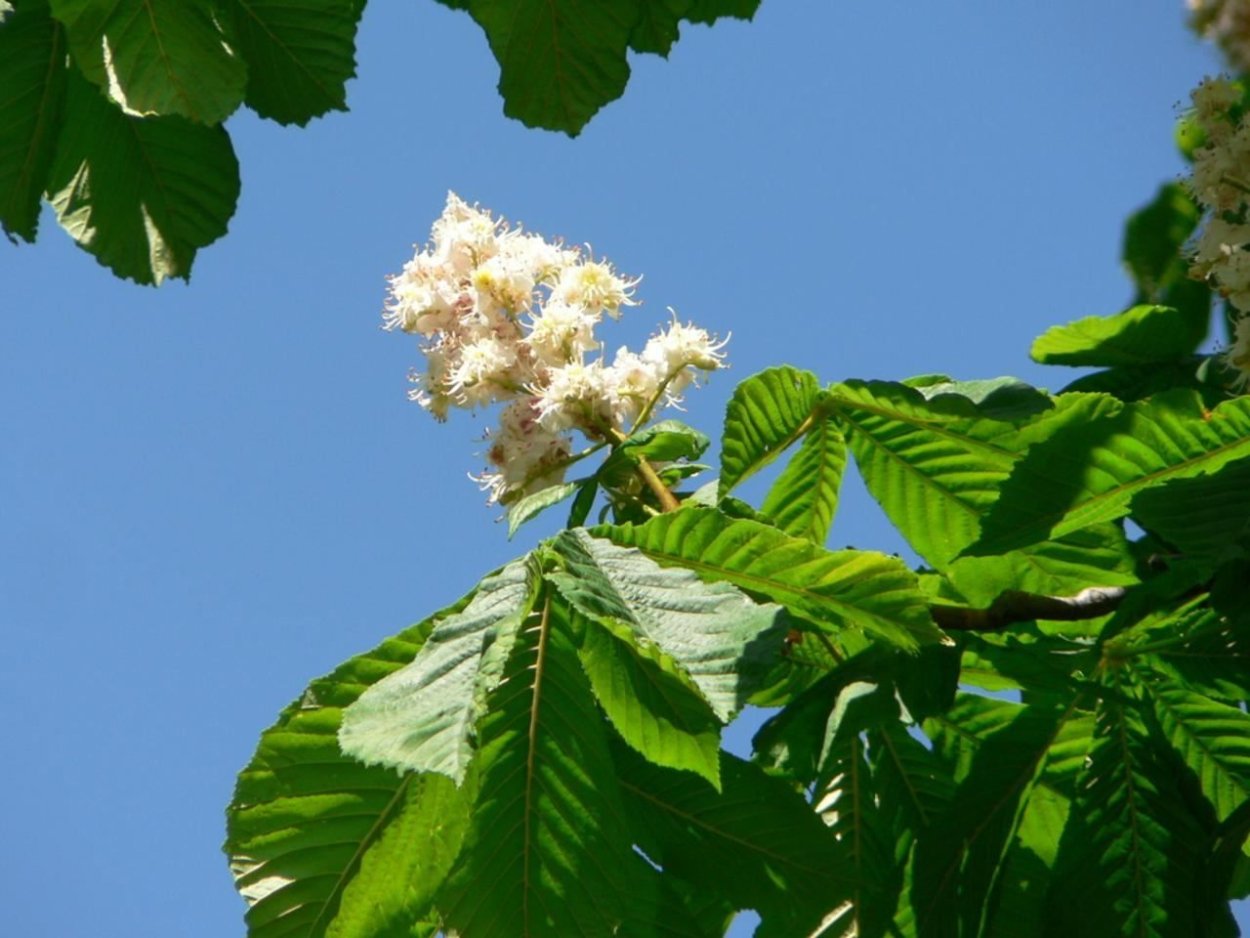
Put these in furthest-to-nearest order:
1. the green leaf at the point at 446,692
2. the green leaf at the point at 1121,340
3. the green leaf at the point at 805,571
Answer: the green leaf at the point at 1121,340
the green leaf at the point at 805,571
the green leaf at the point at 446,692

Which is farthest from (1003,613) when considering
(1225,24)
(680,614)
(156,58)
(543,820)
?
(156,58)

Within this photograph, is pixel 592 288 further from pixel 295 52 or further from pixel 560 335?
pixel 295 52

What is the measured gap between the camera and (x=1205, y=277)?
6.71ft

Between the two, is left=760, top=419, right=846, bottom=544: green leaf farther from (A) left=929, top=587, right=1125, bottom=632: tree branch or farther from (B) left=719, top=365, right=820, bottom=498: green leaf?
(A) left=929, top=587, right=1125, bottom=632: tree branch

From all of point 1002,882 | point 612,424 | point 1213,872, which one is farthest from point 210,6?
point 1213,872

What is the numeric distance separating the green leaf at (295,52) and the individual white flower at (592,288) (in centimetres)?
49

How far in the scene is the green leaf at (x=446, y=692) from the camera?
122 centimetres

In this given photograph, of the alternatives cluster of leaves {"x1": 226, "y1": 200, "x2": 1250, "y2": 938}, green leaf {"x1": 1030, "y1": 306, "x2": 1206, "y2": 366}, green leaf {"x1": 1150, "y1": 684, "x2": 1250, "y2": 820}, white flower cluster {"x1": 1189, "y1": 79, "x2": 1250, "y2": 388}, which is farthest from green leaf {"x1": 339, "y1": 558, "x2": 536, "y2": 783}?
green leaf {"x1": 1030, "y1": 306, "x2": 1206, "y2": 366}

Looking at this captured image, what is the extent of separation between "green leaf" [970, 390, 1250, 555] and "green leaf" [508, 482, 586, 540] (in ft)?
1.72

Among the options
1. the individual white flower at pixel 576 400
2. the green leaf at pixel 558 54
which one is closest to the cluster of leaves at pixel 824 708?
the individual white flower at pixel 576 400

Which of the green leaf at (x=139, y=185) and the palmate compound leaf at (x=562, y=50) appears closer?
the palmate compound leaf at (x=562, y=50)

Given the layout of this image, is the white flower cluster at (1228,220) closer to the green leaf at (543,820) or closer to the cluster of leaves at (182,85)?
the cluster of leaves at (182,85)

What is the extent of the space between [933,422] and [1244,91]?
99cm

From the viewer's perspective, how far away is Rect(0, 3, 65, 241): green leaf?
5.79 feet
